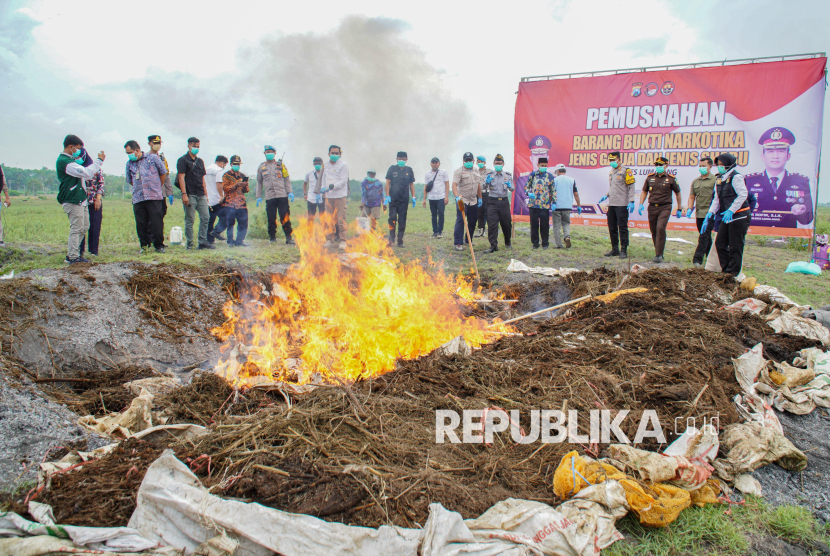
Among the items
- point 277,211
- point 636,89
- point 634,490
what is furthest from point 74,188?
point 636,89

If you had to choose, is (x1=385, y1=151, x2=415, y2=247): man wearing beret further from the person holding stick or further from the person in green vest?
the person in green vest

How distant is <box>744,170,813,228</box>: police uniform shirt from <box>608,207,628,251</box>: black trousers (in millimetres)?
3450

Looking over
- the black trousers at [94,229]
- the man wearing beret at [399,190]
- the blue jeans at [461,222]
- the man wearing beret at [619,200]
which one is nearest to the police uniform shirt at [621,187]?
the man wearing beret at [619,200]

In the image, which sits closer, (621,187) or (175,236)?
(621,187)

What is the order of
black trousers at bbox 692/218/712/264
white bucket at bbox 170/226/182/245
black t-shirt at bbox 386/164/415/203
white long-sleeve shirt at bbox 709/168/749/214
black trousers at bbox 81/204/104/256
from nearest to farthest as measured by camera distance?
white long-sleeve shirt at bbox 709/168/749/214 → black trousers at bbox 81/204/104/256 → black trousers at bbox 692/218/712/264 → white bucket at bbox 170/226/182/245 → black t-shirt at bbox 386/164/415/203

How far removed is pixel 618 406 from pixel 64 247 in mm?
10545

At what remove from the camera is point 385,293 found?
7055 millimetres

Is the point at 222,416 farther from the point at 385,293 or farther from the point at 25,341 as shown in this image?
the point at 385,293

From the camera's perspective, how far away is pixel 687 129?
12.2 meters

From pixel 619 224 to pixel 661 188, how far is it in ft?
4.08

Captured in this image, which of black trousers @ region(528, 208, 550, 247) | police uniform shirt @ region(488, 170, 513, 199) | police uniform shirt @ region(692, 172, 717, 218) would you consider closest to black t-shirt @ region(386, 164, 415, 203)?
police uniform shirt @ region(488, 170, 513, 199)

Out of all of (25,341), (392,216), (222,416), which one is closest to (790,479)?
(222,416)

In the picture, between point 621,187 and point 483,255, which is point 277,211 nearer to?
point 483,255

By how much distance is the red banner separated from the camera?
1122 centimetres
